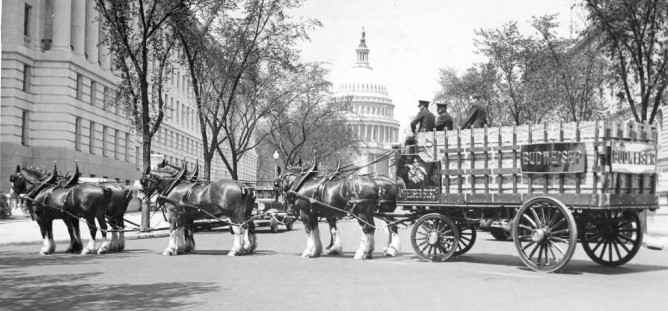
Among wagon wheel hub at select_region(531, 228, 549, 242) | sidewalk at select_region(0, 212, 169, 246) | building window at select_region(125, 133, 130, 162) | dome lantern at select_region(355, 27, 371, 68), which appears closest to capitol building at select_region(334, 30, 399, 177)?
dome lantern at select_region(355, 27, 371, 68)

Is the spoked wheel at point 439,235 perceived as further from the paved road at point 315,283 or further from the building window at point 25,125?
the building window at point 25,125

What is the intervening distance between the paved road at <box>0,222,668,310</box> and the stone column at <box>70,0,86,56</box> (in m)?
31.6

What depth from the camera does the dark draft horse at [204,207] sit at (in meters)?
18.5

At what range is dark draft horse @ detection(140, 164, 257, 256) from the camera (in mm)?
18516

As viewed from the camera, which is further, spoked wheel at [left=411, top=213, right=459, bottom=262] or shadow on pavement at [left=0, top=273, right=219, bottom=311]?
spoked wheel at [left=411, top=213, right=459, bottom=262]

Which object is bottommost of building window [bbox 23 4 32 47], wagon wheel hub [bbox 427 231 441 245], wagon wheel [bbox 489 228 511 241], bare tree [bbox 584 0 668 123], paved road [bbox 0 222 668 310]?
paved road [bbox 0 222 668 310]

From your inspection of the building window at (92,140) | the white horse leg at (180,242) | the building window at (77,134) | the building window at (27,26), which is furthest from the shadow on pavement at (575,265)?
the building window at (92,140)

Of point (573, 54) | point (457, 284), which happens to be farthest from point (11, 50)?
point (457, 284)

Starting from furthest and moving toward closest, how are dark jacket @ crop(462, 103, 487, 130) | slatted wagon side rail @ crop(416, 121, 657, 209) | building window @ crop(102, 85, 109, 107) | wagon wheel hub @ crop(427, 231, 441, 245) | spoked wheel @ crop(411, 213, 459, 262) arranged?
building window @ crop(102, 85, 109, 107)
dark jacket @ crop(462, 103, 487, 130)
wagon wheel hub @ crop(427, 231, 441, 245)
spoked wheel @ crop(411, 213, 459, 262)
slatted wagon side rail @ crop(416, 121, 657, 209)

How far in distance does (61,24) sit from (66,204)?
2957cm

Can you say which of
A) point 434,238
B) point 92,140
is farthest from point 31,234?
point 92,140

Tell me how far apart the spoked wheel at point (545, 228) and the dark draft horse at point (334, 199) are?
379cm

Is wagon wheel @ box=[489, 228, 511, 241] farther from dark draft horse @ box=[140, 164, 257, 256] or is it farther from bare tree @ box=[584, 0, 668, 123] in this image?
dark draft horse @ box=[140, 164, 257, 256]

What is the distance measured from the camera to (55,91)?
44.4 metres
